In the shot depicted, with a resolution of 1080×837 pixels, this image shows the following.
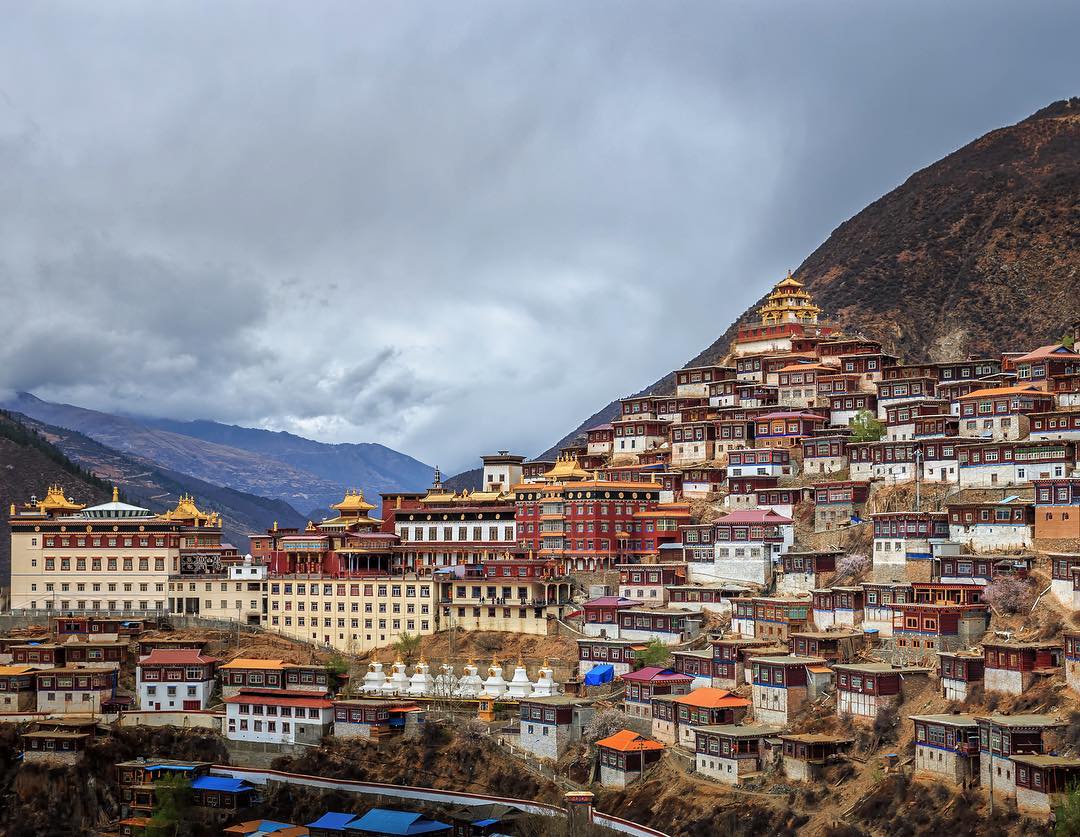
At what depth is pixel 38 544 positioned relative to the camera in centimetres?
11019

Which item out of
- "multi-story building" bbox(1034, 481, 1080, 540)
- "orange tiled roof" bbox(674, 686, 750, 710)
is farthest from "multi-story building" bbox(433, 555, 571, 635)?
"multi-story building" bbox(1034, 481, 1080, 540)

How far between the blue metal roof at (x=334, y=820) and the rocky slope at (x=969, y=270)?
86.4 meters

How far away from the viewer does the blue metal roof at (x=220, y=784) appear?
88.7 meters

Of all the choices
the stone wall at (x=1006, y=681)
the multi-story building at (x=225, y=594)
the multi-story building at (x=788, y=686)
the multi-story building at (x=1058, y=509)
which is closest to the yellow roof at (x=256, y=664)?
the multi-story building at (x=225, y=594)

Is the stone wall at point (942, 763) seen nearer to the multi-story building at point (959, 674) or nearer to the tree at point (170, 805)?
the multi-story building at point (959, 674)

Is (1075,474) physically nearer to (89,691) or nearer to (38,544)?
(89,691)

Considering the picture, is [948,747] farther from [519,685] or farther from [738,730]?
[519,685]

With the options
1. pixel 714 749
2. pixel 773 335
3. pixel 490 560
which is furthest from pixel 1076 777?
pixel 773 335

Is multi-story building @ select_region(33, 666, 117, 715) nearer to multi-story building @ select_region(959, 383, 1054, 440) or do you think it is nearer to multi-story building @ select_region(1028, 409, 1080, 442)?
multi-story building @ select_region(959, 383, 1054, 440)

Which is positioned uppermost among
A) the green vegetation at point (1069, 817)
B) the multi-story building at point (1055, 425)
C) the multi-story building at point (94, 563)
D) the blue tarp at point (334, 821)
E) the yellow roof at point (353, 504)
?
the multi-story building at point (1055, 425)

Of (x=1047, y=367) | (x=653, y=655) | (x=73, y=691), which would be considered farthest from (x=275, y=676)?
(x=1047, y=367)

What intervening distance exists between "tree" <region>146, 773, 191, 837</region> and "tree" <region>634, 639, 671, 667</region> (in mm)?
24822

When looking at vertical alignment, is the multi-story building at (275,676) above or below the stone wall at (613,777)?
above

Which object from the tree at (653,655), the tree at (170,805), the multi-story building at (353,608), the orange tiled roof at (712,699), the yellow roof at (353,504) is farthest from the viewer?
the yellow roof at (353,504)
